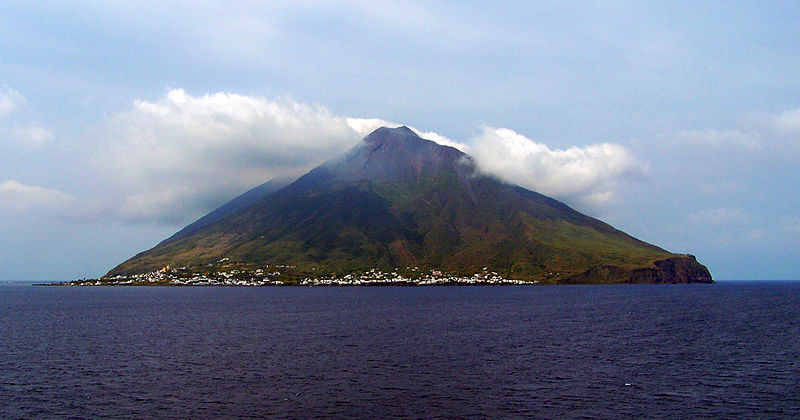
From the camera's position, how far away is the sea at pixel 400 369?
53.8 metres

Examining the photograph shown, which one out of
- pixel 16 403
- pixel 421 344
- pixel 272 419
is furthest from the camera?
pixel 421 344

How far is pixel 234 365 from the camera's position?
75.1 meters

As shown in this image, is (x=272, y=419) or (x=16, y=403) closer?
(x=272, y=419)

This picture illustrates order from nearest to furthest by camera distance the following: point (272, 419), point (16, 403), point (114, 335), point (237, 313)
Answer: point (272, 419)
point (16, 403)
point (114, 335)
point (237, 313)

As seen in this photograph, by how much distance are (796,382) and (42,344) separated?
A: 117 metres

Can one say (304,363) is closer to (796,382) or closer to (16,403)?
(16,403)

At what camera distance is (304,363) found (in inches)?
3007

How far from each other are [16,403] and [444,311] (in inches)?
4858

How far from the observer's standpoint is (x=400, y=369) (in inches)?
2862

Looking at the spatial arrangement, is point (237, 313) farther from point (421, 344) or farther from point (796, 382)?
point (796, 382)

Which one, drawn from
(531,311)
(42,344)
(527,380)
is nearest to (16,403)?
(42,344)

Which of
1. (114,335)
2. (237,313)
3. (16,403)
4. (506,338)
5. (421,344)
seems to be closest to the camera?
(16,403)

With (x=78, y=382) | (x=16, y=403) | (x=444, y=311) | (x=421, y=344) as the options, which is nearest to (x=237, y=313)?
(x=444, y=311)

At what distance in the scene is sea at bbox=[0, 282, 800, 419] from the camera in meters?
53.8
